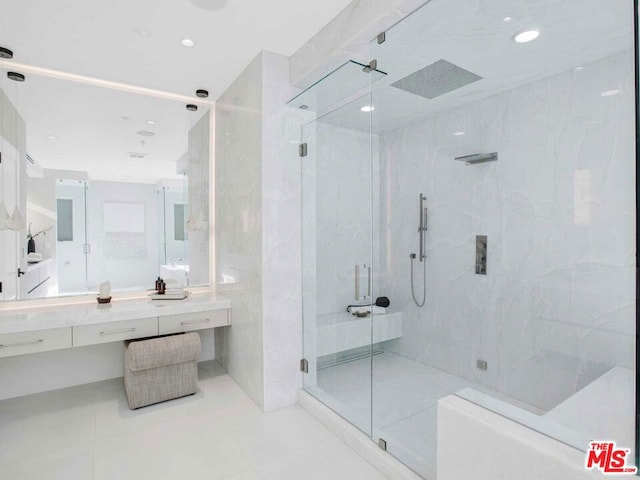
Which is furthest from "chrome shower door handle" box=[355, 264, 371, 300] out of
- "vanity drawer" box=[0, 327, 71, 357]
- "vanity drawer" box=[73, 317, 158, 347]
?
"vanity drawer" box=[0, 327, 71, 357]

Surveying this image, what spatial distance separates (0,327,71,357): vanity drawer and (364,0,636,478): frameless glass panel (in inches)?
89.3

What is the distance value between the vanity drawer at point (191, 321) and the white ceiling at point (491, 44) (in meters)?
1.97

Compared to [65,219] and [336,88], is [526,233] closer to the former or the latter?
[336,88]

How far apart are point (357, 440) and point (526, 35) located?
2566 mm

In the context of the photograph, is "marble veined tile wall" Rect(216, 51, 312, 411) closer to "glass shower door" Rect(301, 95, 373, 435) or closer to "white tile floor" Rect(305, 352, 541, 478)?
"glass shower door" Rect(301, 95, 373, 435)

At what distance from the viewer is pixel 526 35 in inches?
76.4

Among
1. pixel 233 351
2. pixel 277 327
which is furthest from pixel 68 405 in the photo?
pixel 277 327

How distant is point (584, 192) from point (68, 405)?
12.8ft

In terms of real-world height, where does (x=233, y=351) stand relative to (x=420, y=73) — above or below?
below

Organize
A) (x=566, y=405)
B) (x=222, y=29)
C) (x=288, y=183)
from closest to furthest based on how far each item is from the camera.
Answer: (x=566, y=405) < (x=222, y=29) < (x=288, y=183)

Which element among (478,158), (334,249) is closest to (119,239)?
(334,249)

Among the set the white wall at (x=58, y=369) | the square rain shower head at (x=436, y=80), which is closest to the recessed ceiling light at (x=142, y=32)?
the square rain shower head at (x=436, y=80)

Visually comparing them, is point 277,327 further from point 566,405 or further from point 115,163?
point 115,163

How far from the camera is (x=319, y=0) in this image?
2.04 metres
